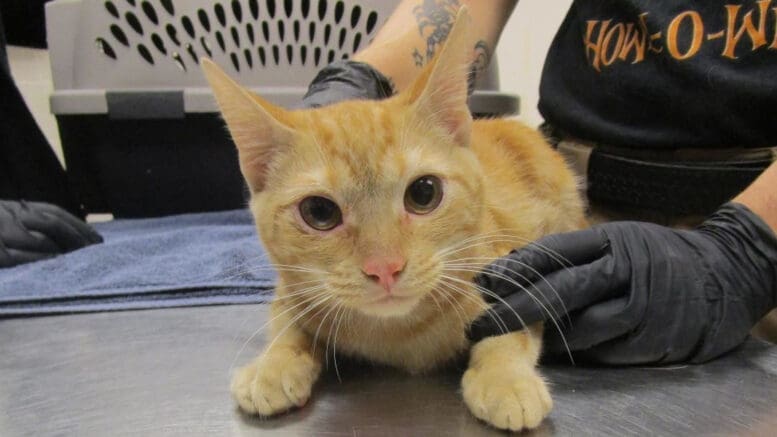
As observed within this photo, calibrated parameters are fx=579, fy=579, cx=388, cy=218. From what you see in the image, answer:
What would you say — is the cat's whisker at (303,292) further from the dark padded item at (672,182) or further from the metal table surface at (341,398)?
the dark padded item at (672,182)

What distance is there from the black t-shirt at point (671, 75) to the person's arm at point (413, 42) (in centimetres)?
23

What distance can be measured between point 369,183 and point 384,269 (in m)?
0.13

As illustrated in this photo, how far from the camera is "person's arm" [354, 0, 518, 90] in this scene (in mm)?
1500

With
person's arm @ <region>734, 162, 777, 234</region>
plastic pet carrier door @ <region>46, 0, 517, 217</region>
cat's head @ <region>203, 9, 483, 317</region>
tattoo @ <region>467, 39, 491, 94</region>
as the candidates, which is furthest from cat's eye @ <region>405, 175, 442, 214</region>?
plastic pet carrier door @ <region>46, 0, 517, 217</region>

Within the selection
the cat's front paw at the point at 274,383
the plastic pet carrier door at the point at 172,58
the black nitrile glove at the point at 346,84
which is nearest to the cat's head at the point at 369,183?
the cat's front paw at the point at 274,383

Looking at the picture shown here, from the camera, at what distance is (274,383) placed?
757mm

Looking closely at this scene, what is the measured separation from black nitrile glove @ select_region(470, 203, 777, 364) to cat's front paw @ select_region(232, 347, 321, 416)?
257mm

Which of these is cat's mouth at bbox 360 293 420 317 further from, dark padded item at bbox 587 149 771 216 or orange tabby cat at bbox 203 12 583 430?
dark padded item at bbox 587 149 771 216

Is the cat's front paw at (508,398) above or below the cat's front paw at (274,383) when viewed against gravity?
above

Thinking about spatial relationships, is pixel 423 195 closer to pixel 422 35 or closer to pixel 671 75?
pixel 671 75

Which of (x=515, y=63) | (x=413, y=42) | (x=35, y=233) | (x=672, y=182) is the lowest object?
(x=35, y=233)

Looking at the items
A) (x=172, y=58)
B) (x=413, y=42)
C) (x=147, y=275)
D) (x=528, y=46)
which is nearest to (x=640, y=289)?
(x=413, y=42)

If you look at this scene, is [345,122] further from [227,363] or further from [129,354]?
[129,354]

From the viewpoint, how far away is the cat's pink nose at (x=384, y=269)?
2.34 feet
